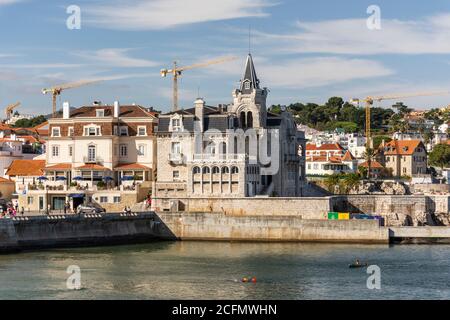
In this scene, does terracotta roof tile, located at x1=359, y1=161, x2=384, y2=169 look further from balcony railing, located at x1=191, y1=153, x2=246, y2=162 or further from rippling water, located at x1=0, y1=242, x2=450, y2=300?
rippling water, located at x1=0, y1=242, x2=450, y2=300

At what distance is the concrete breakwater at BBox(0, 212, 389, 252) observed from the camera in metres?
84.9

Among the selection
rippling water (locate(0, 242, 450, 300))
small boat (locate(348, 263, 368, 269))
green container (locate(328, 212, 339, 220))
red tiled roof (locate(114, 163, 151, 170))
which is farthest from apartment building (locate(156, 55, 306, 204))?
small boat (locate(348, 263, 368, 269))

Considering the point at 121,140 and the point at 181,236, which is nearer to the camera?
the point at 181,236

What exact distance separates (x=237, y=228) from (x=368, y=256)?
1681 centimetres

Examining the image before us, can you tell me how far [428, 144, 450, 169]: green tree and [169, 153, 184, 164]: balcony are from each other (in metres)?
104

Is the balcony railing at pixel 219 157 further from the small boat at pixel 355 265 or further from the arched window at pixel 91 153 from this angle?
the small boat at pixel 355 265

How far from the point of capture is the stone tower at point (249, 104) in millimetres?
106062

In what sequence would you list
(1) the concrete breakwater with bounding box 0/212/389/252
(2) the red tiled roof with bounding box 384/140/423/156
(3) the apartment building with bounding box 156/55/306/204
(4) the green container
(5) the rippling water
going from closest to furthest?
(5) the rippling water → (1) the concrete breakwater with bounding box 0/212/389/252 → (4) the green container → (3) the apartment building with bounding box 156/55/306/204 → (2) the red tiled roof with bounding box 384/140/423/156

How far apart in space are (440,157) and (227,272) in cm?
13564

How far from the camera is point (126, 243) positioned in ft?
295

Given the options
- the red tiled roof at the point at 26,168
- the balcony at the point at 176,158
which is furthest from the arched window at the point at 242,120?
the red tiled roof at the point at 26,168
